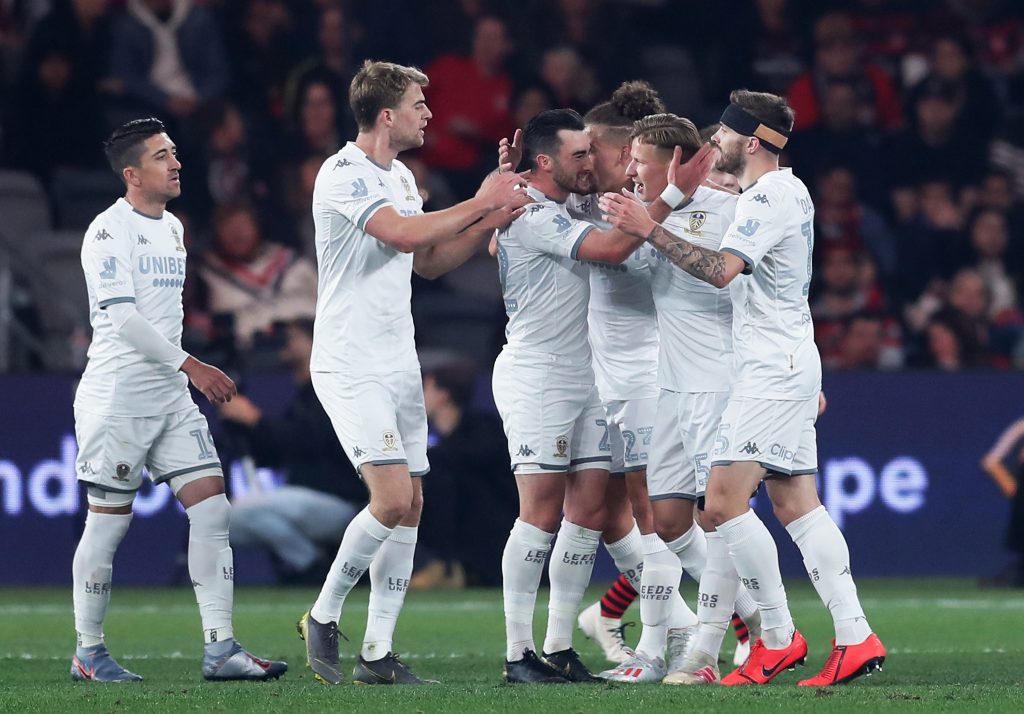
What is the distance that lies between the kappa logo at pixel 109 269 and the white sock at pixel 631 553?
8.32ft

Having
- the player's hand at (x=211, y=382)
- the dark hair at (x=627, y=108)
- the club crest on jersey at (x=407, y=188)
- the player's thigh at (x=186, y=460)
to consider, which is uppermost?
the dark hair at (x=627, y=108)

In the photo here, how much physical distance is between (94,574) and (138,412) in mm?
730

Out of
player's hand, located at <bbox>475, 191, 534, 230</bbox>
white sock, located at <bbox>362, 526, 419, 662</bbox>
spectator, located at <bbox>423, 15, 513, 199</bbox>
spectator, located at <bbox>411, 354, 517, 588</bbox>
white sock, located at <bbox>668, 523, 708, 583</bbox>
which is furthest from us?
spectator, located at <bbox>423, 15, 513, 199</bbox>

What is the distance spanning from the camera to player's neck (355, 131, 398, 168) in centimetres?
738

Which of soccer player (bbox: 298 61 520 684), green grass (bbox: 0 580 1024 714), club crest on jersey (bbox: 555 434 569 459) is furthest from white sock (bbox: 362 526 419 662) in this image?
club crest on jersey (bbox: 555 434 569 459)

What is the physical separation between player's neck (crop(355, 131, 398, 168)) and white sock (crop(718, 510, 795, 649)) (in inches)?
83.8

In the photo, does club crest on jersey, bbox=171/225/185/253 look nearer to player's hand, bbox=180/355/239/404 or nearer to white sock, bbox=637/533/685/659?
player's hand, bbox=180/355/239/404

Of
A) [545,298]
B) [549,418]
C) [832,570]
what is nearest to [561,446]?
[549,418]

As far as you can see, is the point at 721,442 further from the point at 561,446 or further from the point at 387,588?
the point at 387,588

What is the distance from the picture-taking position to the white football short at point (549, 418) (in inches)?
288

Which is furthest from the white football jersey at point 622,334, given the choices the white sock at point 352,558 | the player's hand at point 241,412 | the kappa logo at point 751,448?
the player's hand at point 241,412

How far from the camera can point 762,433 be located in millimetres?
6906

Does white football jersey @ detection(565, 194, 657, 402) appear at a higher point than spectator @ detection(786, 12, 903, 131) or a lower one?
lower

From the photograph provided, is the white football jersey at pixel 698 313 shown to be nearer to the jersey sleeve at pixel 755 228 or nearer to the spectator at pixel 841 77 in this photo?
the jersey sleeve at pixel 755 228
